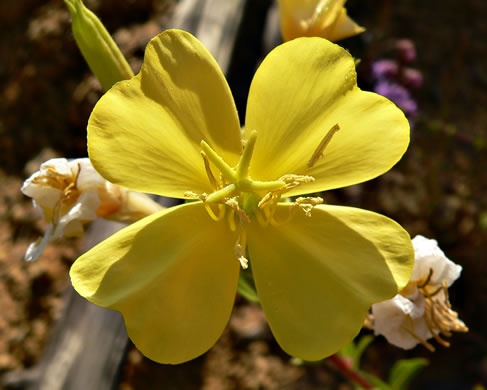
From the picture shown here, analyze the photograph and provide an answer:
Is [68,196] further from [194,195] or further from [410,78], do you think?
[410,78]

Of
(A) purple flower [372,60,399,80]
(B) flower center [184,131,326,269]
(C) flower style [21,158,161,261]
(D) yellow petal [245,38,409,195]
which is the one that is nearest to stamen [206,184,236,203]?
(B) flower center [184,131,326,269]

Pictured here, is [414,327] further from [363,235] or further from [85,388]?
[85,388]

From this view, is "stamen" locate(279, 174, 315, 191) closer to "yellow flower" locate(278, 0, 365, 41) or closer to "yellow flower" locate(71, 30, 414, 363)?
"yellow flower" locate(71, 30, 414, 363)

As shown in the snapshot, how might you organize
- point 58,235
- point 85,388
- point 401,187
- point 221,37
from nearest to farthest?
point 58,235, point 85,388, point 221,37, point 401,187

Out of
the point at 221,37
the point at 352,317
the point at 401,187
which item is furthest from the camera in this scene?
the point at 401,187

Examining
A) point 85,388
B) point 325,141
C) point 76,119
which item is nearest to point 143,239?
point 325,141

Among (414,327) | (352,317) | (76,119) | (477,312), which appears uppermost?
(352,317)

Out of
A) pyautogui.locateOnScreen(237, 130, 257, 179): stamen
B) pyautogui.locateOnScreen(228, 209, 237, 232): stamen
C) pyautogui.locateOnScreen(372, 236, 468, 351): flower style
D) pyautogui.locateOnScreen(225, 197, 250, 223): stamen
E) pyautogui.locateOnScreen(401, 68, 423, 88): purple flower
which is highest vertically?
pyautogui.locateOnScreen(237, 130, 257, 179): stamen
